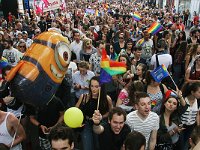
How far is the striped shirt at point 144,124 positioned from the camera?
3.48 meters

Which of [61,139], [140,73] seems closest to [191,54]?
[140,73]

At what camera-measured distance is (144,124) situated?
3.48 meters

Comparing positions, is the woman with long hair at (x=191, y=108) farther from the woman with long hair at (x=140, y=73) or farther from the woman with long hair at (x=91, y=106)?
the woman with long hair at (x=91, y=106)

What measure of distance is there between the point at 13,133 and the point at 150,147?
1724 millimetres

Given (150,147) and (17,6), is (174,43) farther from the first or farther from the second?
(17,6)

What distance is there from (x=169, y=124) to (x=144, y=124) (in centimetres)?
51

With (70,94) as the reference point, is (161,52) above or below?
above

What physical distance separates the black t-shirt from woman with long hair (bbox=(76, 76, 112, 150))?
73 cm

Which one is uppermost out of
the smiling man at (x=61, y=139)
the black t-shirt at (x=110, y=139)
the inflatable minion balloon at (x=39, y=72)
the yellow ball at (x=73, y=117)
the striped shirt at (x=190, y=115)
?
the inflatable minion balloon at (x=39, y=72)

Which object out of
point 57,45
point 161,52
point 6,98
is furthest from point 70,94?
point 161,52

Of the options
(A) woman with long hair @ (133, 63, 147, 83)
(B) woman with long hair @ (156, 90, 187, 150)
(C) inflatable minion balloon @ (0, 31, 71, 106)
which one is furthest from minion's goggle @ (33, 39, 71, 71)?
(A) woman with long hair @ (133, 63, 147, 83)

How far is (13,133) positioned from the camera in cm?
318

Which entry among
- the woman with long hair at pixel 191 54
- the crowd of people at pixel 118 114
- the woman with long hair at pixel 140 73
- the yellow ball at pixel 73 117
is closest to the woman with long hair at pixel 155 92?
the crowd of people at pixel 118 114

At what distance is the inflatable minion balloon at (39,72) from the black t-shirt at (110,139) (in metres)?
0.80
